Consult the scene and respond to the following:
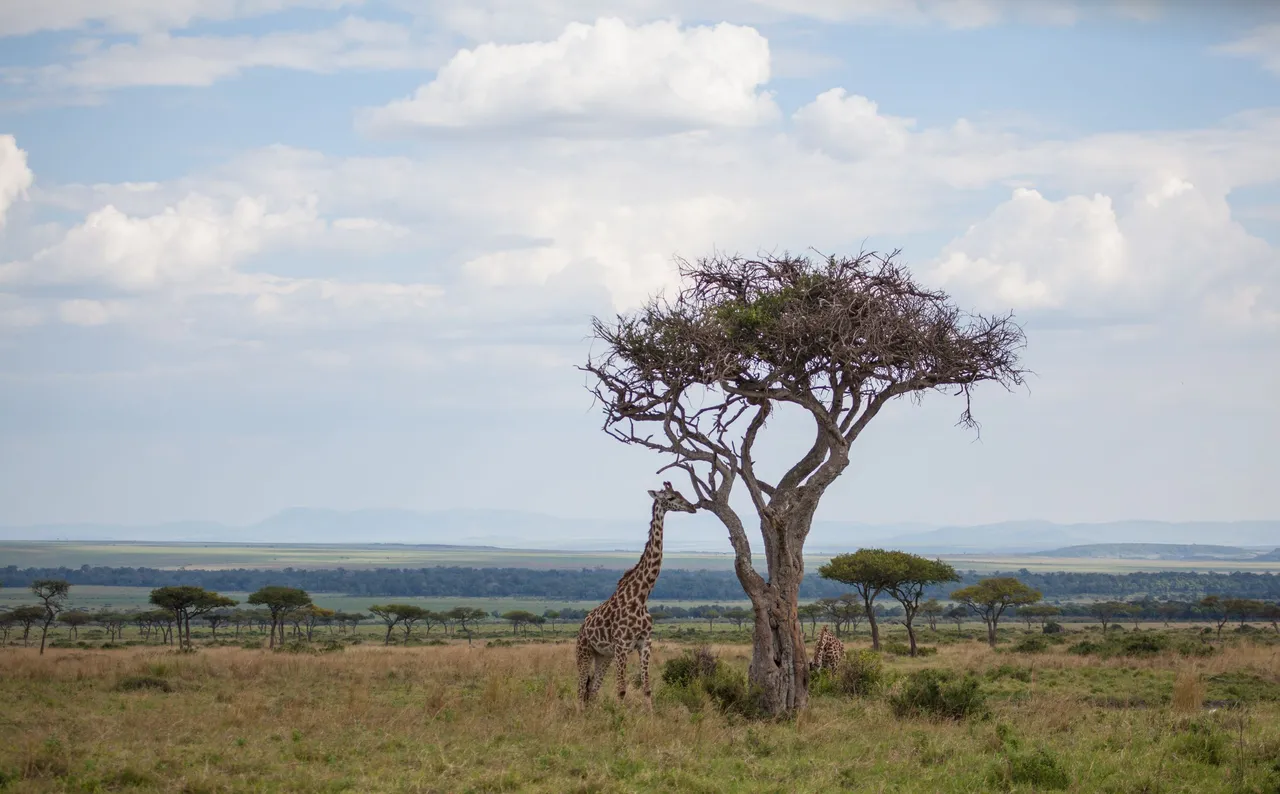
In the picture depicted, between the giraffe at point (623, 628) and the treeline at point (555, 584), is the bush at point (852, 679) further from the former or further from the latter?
the treeline at point (555, 584)

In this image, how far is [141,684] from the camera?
2197 cm

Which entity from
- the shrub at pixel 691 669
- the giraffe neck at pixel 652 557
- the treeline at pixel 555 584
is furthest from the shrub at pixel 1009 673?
the treeline at pixel 555 584

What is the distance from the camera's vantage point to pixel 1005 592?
49.3 metres

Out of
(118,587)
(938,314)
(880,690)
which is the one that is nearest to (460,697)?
(880,690)

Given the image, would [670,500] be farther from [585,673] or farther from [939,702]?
[939,702]

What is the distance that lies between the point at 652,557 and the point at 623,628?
142 cm

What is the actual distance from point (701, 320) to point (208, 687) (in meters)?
11.6

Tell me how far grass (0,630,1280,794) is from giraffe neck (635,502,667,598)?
5.99 ft

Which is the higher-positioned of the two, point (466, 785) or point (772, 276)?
point (772, 276)

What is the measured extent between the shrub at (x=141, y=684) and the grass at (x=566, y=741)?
5 cm

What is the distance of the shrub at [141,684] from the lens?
70.9ft

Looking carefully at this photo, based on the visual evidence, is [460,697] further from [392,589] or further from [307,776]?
[392,589]

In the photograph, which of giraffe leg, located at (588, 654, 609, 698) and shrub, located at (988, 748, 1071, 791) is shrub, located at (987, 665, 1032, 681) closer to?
giraffe leg, located at (588, 654, 609, 698)

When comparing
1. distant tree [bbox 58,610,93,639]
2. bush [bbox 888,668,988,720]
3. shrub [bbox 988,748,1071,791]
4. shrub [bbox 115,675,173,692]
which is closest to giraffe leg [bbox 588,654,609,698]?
bush [bbox 888,668,988,720]
